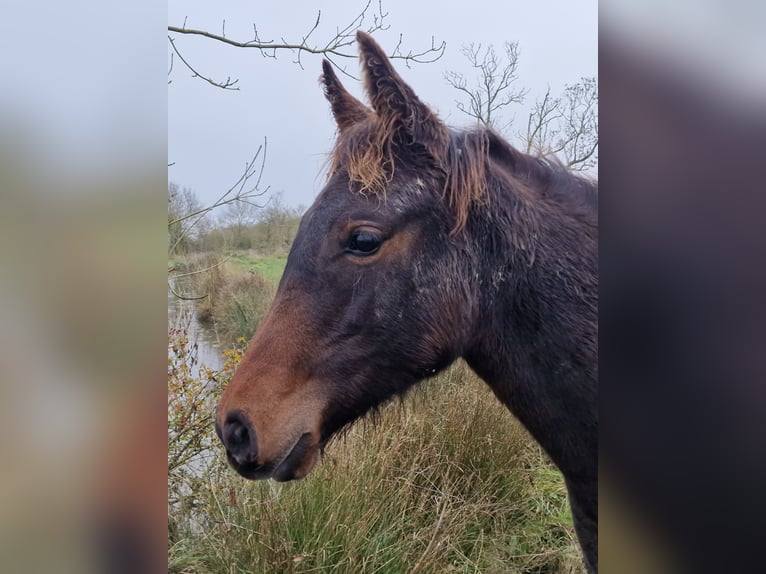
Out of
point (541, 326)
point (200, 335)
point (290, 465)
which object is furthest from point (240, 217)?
point (541, 326)

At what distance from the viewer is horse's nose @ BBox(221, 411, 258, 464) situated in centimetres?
118

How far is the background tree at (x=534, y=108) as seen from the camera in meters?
1.59

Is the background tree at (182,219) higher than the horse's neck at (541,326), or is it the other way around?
the background tree at (182,219)

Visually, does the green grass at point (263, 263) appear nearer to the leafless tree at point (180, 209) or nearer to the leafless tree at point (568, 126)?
the leafless tree at point (180, 209)

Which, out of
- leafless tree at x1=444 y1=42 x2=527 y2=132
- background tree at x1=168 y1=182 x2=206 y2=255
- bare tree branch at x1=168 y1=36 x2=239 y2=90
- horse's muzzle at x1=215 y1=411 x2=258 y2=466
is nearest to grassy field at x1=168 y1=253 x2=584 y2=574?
background tree at x1=168 y1=182 x2=206 y2=255

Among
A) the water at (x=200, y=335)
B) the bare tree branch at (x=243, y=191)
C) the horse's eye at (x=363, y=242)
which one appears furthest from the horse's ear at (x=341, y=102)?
the water at (x=200, y=335)

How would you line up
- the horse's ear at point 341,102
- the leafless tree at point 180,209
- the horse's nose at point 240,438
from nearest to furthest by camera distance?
1. the horse's nose at point 240,438
2. the horse's ear at point 341,102
3. the leafless tree at point 180,209

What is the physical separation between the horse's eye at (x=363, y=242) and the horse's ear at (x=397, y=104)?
25 cm

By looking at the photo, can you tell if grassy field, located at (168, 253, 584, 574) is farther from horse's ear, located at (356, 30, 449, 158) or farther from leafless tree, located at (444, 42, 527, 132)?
leafless tree, located at (444, 42, 527, 132)

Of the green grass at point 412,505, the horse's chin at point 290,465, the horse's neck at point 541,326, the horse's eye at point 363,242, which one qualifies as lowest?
the green grass at point 412,505
